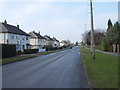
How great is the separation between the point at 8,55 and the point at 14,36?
931 inches

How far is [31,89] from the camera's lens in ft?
26.7

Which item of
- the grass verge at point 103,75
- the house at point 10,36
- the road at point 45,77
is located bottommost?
the road at point 45,77

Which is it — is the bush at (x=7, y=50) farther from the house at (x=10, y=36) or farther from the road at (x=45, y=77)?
the house at (x=10, y=36)

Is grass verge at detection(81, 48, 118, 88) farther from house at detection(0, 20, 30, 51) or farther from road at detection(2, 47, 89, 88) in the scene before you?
house at detection(0, 20, 30, 51)

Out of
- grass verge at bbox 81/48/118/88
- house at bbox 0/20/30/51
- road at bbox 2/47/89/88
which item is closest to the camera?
grass verge at bbox 81/48/118/88

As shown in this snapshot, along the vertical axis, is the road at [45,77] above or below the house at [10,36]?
below

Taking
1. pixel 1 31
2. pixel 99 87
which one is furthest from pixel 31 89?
pixel 1 31

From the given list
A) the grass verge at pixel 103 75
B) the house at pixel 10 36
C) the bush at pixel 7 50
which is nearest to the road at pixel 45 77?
the grass verge at pixel 103 75

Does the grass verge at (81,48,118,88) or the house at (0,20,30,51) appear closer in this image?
the grass verge at (81,48,118,88)

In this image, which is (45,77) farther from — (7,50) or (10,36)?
(10,36)

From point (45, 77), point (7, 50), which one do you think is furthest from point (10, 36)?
point (45, 77)

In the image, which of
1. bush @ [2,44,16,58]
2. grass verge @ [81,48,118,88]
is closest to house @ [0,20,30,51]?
bush @ [2,44,16,58]

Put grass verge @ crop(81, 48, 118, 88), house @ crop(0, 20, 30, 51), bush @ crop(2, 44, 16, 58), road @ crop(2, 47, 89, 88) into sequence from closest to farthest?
grass verge @ crop(81, 48, 118, 88), road @ crop(2, 47, 89, 88), bush @ crop(2, 44, 16, 58), house @ crop(0, 20, 30, 51)

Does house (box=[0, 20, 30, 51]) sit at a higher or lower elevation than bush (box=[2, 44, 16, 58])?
higher
